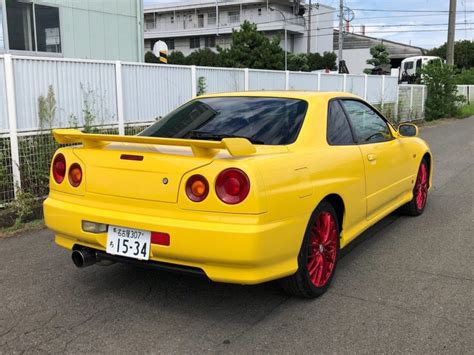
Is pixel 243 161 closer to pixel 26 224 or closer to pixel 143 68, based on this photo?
pixel 26 224

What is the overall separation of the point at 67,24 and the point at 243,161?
13.2 metres

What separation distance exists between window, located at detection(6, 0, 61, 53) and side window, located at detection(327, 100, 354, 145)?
37.3 ft

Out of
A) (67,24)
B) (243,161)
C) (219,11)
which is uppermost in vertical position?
(219,11)

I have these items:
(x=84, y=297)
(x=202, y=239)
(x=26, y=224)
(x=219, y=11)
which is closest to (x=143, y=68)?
(x=26, y=224)

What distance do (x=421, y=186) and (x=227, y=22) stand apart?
6201cm

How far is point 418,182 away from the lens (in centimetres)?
606

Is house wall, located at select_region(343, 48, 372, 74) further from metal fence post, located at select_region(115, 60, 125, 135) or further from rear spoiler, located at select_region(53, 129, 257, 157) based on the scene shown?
rear spoiler, located at select_region(53, 129, 257, 157)

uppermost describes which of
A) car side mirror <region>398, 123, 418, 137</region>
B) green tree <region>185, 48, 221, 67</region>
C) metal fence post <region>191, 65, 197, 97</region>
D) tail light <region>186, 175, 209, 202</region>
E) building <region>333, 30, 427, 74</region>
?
building <region>333, 30, 427, 74</region>

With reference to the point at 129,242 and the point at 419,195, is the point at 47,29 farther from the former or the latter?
the point at 129,242

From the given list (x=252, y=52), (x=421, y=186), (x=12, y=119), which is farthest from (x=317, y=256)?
(x=252, y=52)

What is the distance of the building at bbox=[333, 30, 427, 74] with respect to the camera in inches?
2662

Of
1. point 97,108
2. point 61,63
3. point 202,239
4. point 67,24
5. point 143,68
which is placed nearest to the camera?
point 202,239

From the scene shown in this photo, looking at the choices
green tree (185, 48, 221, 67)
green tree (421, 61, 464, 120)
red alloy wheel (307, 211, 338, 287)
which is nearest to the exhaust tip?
red alloy wheel (307, 211, 338, 287)

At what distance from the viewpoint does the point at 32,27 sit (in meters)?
13.8
